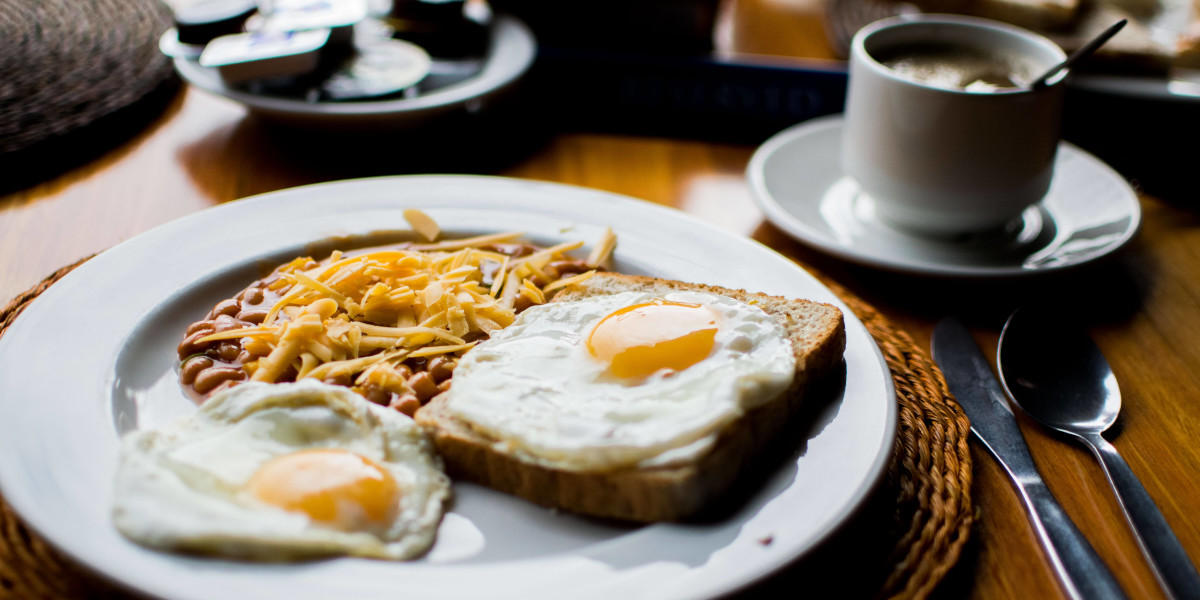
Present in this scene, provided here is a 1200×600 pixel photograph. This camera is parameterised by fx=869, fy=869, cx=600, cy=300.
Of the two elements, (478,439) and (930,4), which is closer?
(478,439)

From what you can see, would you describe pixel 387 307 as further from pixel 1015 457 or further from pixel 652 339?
pixel 1015 457

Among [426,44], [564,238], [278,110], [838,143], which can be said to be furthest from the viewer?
[426,44]

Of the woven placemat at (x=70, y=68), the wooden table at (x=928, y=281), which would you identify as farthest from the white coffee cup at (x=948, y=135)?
the woven placemat at (x=70, y=68)

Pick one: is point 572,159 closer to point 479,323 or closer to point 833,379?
point 479,323

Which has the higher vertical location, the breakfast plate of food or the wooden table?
the breakfast plate of food

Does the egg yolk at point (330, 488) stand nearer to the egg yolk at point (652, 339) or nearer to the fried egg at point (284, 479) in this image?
the fried egg at point (284, 479)

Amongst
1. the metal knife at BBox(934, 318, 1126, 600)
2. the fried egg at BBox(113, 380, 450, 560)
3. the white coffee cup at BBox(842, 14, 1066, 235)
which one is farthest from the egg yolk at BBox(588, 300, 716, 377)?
the white coffee cup at BBox(842, 14, 1066, 235)

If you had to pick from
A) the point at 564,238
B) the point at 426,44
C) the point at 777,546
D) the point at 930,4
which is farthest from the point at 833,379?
the point at 930,4

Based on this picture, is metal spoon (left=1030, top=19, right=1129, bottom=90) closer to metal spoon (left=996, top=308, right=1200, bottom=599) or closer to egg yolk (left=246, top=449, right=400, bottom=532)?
metal spoon (left=996, top=308, right=1200, bottom=599)
